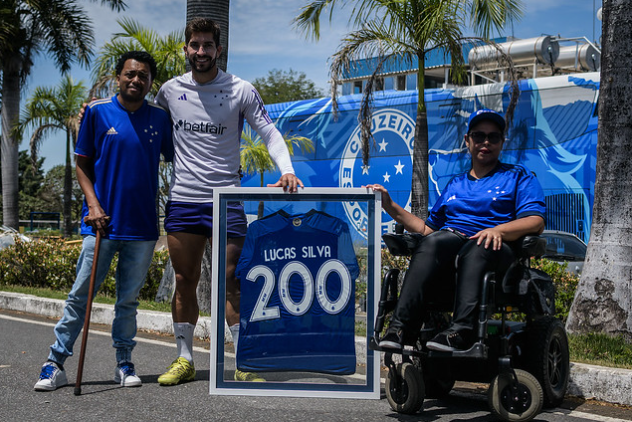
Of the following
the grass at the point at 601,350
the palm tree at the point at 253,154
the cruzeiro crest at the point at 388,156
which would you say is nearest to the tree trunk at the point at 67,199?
the palm tree at the point at 253,154

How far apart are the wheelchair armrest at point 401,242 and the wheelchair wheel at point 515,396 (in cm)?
77

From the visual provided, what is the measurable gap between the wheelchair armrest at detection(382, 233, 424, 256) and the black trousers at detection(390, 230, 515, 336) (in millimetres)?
82

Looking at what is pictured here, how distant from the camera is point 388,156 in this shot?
1820 centimetres

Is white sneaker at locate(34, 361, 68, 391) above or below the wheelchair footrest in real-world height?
below

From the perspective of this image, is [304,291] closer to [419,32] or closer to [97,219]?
[97,219]

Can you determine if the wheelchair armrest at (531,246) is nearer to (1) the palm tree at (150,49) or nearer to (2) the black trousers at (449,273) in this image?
(2) the black trousers at (449,273)

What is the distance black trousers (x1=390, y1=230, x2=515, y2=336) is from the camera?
3576 mm

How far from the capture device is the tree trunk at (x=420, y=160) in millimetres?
10609

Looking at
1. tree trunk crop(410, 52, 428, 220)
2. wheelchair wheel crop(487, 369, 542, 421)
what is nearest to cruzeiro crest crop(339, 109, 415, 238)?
tree trunk crop(410, 52, 428, 220)

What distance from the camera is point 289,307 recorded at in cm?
420

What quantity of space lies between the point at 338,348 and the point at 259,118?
146 centimetres

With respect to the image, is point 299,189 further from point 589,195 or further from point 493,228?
point 589,195

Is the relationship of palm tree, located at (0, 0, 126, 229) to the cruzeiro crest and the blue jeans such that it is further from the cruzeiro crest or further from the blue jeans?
the blue jeans

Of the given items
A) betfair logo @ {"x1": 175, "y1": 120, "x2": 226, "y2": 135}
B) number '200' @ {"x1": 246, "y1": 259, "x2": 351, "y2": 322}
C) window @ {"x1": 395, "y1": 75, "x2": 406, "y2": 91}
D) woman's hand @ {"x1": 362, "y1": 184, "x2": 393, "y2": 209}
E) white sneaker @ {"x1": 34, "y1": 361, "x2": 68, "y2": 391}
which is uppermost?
window @ {"x1": 395, "y1": 75, "x2": 406, "y2": 91}
